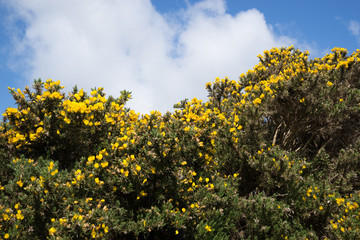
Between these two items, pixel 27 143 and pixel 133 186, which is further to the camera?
pixel 27 143

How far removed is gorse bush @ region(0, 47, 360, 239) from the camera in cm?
411

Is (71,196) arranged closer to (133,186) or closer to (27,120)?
(133,186)

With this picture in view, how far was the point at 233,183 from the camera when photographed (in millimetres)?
6336

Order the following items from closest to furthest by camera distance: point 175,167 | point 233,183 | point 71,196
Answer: point 71,196
point 175,167
point 233,183

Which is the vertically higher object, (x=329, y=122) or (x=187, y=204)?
(x=329, y=122)

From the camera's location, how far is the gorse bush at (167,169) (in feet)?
13.5

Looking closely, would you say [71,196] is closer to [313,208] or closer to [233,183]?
[233,183]

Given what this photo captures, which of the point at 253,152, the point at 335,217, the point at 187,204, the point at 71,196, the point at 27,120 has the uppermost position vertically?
the point at 27,120

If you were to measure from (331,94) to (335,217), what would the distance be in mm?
3112

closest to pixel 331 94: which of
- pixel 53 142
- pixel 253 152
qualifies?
pixel 253 152

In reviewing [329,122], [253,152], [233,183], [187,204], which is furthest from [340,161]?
[187,204]

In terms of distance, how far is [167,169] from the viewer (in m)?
4.40

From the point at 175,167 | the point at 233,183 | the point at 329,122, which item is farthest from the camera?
the point at 329,122

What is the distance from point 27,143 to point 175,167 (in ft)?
8.77
